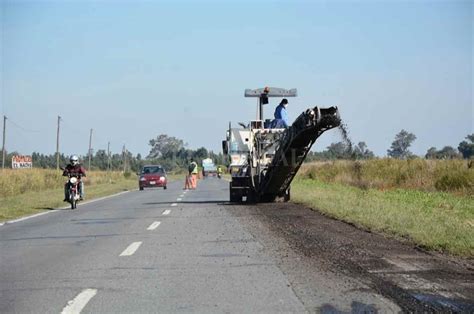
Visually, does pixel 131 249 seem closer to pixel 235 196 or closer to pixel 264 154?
pixel 264 154

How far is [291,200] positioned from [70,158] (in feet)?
26.9

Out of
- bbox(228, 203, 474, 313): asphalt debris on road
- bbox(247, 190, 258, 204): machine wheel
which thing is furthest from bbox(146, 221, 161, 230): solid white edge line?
bbox(247, 190, 258, 204): machine wheel

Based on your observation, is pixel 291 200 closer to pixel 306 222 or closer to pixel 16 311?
pixel 306 222

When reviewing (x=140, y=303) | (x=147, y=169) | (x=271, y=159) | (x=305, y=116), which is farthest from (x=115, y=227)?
(x=147, y=169)

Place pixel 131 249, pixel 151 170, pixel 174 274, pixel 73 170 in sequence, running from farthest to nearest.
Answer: pixel 151 170 → pixel 73 170 → pixel 131 249 → pixel 174 274

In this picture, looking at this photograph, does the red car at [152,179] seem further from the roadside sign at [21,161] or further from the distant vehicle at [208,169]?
the distant vehicle at [208,169]

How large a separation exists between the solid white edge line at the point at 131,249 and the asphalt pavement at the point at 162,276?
2cm

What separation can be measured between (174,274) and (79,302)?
195 cm

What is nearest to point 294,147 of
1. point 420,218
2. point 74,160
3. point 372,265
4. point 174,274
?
point 420,218

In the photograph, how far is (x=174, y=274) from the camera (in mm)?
9148

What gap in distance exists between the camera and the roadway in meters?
7.27

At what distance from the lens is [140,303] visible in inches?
291

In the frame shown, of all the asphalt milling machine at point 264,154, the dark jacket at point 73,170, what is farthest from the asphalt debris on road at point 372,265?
the dark jacket at point 73,170

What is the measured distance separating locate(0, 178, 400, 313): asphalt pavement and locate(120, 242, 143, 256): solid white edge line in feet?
0.06
